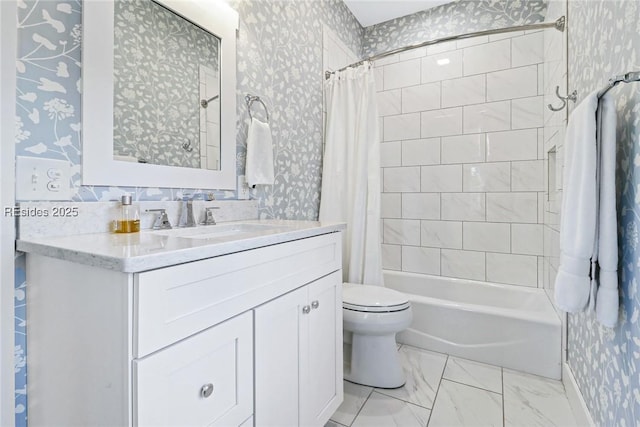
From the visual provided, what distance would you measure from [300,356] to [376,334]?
2.18 feet

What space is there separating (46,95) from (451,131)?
2525mm

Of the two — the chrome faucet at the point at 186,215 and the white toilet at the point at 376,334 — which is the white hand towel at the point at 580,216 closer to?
the white toilet at the point at 376,334

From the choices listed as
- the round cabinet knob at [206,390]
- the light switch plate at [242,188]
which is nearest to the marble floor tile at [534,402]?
the round cabinet knob at [206,390]

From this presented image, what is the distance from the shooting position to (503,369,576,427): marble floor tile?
1.48 m

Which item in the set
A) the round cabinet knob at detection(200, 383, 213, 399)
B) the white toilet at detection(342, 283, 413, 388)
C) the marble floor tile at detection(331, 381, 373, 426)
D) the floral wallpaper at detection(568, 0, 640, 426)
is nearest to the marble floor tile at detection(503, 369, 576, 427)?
the floral wallpaper at detection(568, 0, 640, 426)

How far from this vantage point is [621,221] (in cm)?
101

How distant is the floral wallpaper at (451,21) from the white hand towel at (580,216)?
75.1 inches

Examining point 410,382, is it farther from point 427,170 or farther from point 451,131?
point 451,131

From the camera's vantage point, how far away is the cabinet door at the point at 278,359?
3.27ft

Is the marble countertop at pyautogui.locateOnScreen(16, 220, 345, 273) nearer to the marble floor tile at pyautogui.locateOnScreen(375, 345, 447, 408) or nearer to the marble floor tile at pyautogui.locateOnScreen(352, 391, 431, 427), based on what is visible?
the marble floor tile at pyautogui.locateOnScreen(352, 391, 431, 427)

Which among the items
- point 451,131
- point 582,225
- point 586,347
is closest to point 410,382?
point 586,347

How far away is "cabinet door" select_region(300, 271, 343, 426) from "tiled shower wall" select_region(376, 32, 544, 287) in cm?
155

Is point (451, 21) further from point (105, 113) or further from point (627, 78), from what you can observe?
point (105, 113)

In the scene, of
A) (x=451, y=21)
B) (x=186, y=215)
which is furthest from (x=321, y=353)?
(x=451, y=21)
